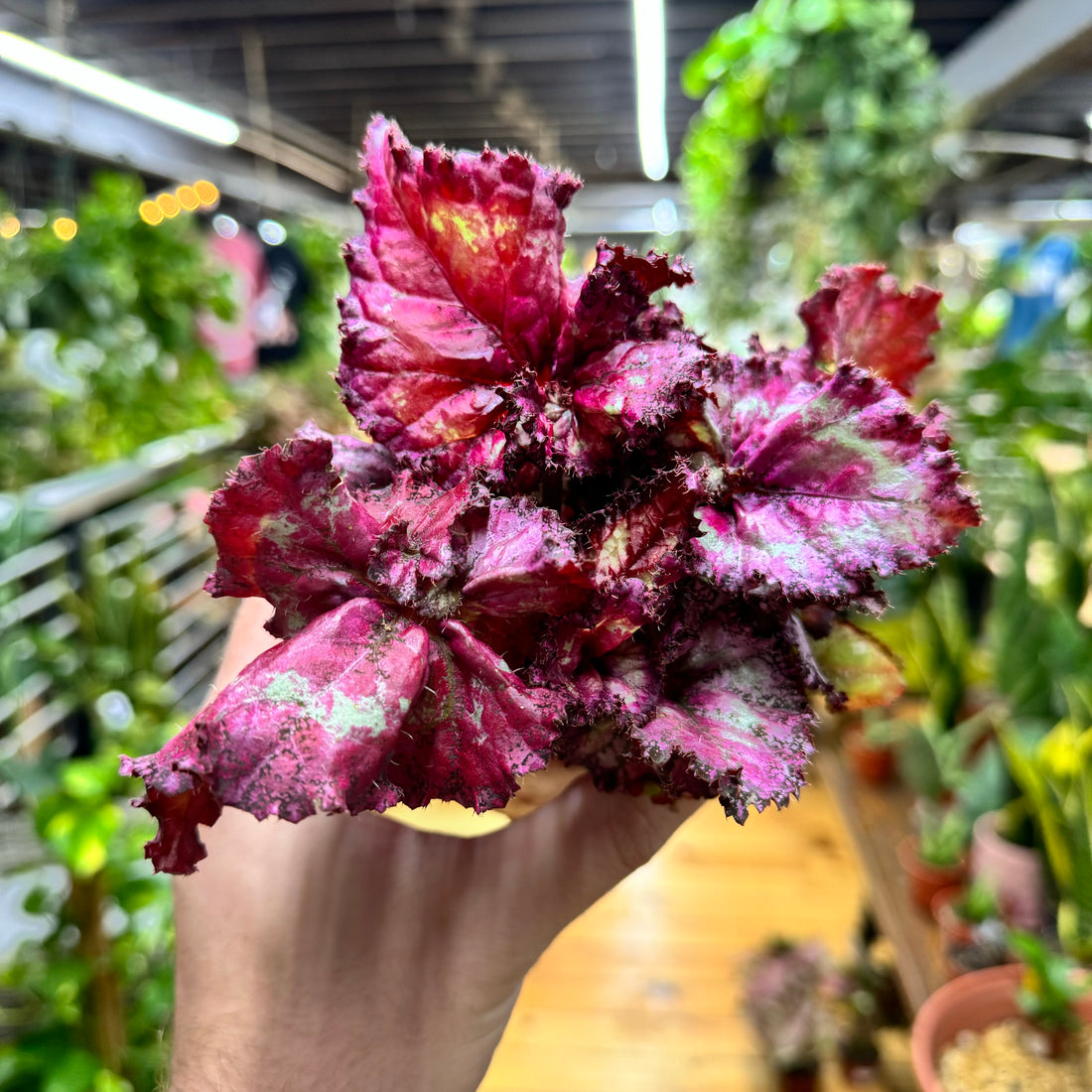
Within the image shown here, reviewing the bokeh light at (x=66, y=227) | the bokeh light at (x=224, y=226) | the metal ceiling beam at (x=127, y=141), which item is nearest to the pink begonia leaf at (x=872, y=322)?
the bokeh light at (x=66, y=227)

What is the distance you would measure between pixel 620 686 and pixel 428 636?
0.09 meters

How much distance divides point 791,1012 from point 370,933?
1498 mm

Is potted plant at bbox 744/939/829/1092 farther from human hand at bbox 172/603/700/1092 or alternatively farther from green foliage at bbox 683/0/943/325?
green foliage at bbox 683/0/943/325

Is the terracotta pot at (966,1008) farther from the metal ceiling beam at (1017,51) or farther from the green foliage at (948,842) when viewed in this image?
the metal ceiling beam at (1017,51)

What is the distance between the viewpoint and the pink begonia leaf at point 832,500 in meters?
0.35

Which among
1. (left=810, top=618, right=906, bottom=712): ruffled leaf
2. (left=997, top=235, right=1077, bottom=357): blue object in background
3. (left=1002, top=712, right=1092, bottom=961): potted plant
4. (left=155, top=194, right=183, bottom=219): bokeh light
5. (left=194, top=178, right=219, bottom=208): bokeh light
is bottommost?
(left=1002, top=712, right=1092, bottom=961): potted plant

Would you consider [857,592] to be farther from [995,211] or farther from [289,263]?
[995,211]

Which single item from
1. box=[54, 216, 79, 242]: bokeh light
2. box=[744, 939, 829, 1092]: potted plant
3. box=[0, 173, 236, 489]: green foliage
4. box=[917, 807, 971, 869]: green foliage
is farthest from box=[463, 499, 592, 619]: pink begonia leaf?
box=[54, 216, 79, 242]: bokeh light

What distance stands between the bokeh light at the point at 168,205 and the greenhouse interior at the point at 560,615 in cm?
17

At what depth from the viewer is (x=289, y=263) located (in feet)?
16.0

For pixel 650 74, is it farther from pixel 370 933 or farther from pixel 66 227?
pixel 370 933

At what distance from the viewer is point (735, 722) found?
0.37 metres

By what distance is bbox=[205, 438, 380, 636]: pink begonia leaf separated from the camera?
12.5 inches

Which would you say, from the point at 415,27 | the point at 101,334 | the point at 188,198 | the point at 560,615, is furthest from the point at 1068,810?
the point at 415,27
